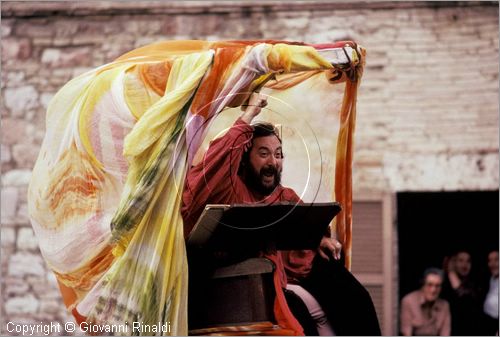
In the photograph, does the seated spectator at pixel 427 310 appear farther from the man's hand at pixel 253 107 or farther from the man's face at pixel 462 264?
the man's hand at pixel 253 107

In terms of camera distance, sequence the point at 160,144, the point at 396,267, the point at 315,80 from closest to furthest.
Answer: the point at 160,144 < the point at 315,80 < the point at 396,267

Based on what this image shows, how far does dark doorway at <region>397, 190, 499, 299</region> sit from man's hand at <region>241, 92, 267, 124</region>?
2.83m

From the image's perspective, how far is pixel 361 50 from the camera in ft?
17.2

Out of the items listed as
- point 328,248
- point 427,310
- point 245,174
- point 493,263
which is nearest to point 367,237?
point 427,310

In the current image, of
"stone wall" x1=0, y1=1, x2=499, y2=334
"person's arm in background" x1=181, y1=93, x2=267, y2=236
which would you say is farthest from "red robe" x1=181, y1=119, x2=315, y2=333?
"stone wall" x1=0, y1=1, x2=499, y2=334

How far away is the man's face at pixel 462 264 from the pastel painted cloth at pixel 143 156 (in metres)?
2.29

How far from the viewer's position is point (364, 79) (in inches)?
312

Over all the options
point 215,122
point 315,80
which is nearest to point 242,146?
point 215,122

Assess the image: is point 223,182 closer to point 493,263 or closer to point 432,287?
point 432,287

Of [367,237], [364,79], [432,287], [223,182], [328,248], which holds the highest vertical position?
[364,79]

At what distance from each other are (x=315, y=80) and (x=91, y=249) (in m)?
1.14

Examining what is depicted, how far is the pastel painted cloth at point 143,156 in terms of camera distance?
502cm

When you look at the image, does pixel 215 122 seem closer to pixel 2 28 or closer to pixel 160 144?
pixel 160 144

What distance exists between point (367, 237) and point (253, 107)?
291cm
